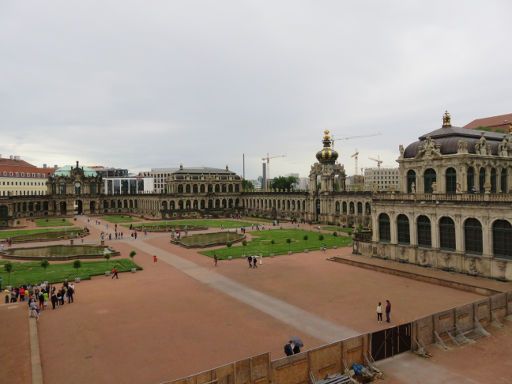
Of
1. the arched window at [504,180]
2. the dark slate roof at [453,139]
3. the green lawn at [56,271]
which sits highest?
the dark slate roof at [453,139]

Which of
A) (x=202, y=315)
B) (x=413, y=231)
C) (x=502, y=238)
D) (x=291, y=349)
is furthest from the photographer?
(x=413, y=231)

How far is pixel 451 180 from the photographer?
1700 inches

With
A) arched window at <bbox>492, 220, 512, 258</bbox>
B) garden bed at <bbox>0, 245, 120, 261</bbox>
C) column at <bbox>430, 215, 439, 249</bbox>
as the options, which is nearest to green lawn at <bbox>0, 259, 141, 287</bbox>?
garden bed at <bbox>0, 245, 120, 261</bbox>

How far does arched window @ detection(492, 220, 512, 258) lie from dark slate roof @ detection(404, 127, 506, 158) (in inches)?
396

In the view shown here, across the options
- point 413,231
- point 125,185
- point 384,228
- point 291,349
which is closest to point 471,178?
point 413,231

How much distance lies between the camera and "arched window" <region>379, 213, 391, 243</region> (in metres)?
46.5

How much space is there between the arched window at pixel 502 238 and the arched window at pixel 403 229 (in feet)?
30.3

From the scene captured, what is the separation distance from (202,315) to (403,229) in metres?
26.0

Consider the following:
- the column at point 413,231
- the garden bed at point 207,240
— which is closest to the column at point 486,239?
the column at point 413,231

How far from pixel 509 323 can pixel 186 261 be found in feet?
108

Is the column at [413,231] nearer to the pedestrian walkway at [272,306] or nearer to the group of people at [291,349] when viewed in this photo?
the pedestrian walkway at [272,306]

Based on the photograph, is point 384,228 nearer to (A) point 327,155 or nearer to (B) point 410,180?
(B) point 410,180

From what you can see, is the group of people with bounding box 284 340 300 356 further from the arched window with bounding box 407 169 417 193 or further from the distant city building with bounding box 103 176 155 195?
the distant city building with bounding box 103 176 155 195

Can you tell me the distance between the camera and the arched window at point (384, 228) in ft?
152
